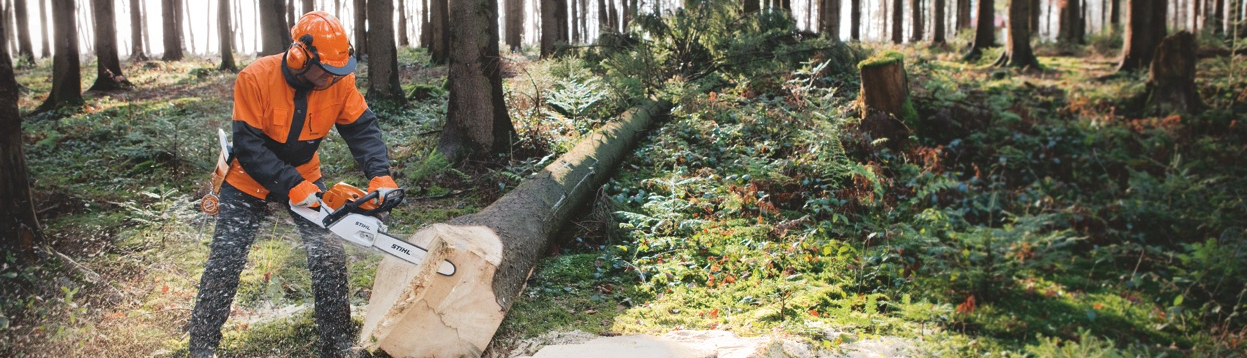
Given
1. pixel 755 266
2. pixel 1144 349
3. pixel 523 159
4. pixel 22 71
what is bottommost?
pixel 1144 349

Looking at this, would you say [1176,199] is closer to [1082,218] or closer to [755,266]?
[1082,218]

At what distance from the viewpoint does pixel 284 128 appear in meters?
3.29

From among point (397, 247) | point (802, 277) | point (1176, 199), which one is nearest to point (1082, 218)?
point (1176, 199)

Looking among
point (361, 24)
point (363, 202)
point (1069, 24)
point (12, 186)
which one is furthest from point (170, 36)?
point (1069, 24)

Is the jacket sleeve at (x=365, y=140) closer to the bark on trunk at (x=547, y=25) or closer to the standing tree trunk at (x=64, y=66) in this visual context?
the standing tree trunk at (x=64, y=66)

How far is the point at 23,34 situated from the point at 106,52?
34.7ft

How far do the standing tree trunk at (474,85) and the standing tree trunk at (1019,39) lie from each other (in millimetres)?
11010

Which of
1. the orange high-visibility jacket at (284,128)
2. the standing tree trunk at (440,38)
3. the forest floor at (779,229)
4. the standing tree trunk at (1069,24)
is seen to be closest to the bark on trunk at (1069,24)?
the standing tree trunk at (1069,24)

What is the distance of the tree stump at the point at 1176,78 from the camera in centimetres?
955

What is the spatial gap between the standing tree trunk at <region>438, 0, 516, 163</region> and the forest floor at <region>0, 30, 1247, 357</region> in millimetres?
348

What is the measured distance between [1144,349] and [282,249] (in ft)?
17.9

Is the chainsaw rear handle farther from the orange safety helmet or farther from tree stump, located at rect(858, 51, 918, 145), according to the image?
tree stump, located at rect(858, 51, 918, 145)

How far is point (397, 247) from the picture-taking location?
315cm

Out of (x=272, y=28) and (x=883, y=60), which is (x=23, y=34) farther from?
(x=883, y=60)
